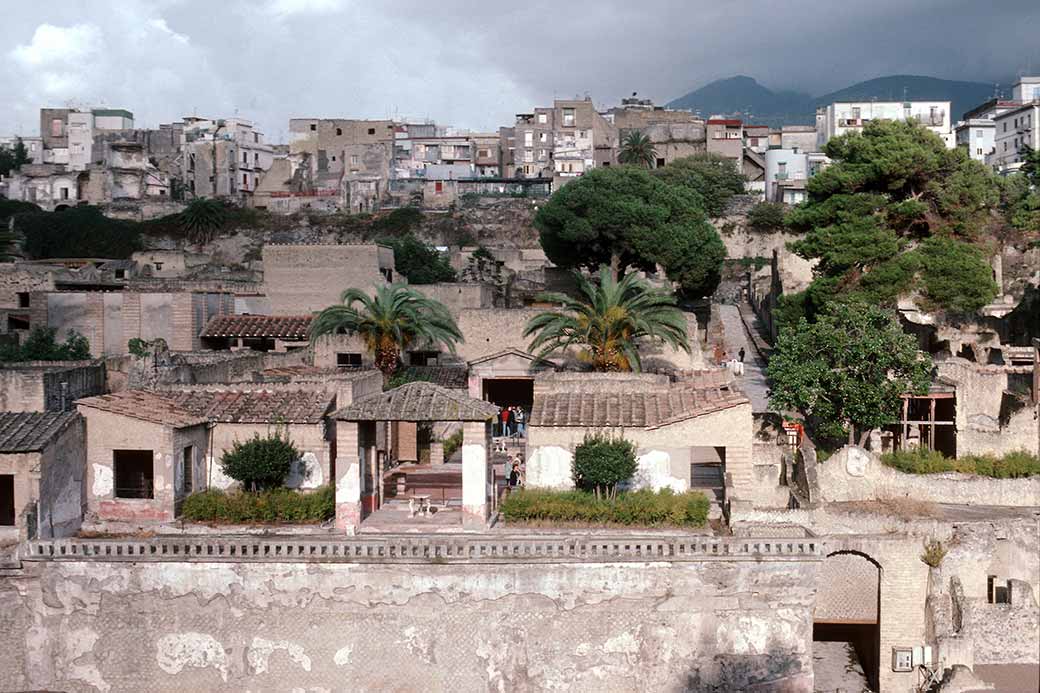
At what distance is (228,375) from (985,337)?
80.5 ft

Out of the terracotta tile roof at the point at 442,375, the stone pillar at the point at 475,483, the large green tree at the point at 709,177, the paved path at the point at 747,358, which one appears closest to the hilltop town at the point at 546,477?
the stone pillar at the point at 475,483

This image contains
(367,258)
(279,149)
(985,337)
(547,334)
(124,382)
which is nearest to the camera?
(124,382)

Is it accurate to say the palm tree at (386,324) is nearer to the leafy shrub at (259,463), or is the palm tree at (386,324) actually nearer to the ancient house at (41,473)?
the leafy shrub at (259,463)

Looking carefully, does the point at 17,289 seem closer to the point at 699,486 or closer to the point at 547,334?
the point at 547,334

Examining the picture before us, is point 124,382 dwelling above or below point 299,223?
below

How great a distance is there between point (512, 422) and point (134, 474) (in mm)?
13065

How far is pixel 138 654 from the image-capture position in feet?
70.1

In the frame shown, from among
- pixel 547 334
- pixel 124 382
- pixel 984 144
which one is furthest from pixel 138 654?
pixel 984 144

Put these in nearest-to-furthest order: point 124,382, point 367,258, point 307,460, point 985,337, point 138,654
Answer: point 138,654
point 307,460
point 124,382
point 985,337
point 367,258

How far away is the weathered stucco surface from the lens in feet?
68.8

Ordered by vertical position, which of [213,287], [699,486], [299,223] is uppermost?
→ [299,223]

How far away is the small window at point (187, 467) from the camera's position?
81.1ft

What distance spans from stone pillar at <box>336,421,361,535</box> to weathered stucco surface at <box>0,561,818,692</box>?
8.63 feet

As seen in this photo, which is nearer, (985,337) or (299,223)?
(985,337)
